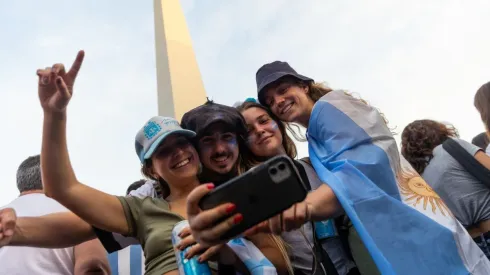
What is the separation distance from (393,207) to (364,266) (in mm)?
381

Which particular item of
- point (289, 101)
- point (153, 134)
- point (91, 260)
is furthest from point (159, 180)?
point (289, 101)

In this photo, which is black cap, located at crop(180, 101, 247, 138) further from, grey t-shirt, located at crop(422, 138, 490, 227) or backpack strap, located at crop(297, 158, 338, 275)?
grey t-shirt, located at crop(422, 138, 490, 227)

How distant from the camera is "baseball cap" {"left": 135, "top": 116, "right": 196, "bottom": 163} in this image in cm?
176

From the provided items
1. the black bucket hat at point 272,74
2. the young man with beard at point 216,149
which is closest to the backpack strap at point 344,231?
the young man with beard at point 216,149

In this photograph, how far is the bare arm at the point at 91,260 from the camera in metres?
1.90

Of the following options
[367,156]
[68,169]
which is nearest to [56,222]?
[68,169]

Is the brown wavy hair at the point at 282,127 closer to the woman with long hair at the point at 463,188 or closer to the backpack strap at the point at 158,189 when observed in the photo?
the backpack strap at the point at 158,189

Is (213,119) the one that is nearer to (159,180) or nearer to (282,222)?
(159,180)

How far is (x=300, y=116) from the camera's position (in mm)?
2010

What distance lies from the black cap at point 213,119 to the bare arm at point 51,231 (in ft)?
1.93

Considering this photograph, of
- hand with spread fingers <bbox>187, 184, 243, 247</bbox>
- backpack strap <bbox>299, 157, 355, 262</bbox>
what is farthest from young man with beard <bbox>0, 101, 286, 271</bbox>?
hand with spread fingers <bbox>187, 184, 243, 247</bbox>

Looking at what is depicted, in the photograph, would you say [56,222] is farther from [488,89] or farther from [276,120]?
[488,89]

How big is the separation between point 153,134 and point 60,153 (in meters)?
0.45

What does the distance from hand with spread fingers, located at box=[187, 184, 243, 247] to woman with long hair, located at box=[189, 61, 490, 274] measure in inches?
4.1
